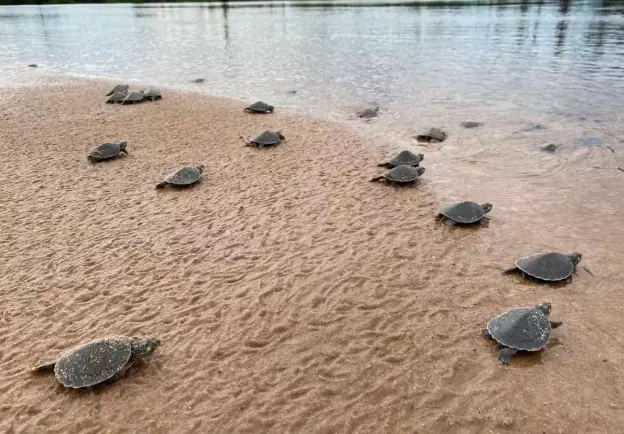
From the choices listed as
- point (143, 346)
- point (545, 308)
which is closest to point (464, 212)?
point (545, 308)

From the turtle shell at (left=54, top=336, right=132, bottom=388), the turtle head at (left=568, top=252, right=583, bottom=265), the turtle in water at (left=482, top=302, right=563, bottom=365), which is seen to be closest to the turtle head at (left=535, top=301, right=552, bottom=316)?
the turtle in water at (left=482, top=302, right=563, bottom=365)

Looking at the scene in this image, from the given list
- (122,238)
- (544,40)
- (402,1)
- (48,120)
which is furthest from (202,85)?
(402,1)

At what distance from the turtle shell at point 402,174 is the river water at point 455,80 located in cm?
66

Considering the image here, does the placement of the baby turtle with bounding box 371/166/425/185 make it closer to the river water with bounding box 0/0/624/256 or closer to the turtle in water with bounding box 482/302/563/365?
the river water with bounding box 0/0/624/256

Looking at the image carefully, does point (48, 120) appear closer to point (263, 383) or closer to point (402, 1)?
point (263, 383)

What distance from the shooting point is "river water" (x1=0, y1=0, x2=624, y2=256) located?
9.20m

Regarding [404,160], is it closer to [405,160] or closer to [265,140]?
A: [405,160]

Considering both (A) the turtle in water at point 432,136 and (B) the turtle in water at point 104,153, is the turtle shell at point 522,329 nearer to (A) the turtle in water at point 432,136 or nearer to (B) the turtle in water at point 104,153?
(A) the turtle in water at point 432,136

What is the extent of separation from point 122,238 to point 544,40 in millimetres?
30435

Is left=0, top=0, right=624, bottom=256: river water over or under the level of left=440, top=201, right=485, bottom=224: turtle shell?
over

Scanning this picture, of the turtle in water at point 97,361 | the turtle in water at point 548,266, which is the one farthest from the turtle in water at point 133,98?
the turtle in water at point 548,266

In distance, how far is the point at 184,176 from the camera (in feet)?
30.1

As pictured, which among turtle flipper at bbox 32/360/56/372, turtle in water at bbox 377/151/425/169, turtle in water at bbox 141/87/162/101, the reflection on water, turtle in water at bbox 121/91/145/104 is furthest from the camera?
the reflection on water

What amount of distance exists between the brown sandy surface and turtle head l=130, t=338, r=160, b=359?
0.15 m
